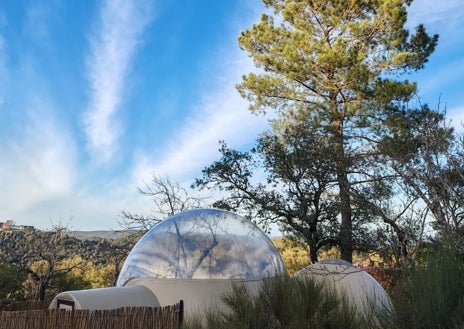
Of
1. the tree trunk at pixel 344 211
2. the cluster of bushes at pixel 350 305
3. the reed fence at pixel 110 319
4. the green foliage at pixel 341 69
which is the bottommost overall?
the reed fence at pixel 110 319

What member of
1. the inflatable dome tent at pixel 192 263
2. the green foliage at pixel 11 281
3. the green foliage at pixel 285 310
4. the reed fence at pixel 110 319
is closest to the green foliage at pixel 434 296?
the green foliage at pixel 285 310

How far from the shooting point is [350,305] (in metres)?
5.07

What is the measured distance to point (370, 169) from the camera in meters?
16.0

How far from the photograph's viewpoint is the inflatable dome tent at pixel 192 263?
321 inches

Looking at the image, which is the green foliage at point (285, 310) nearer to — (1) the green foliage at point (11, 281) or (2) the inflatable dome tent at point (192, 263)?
(2) the inflatable dome tent at point (192, 263)

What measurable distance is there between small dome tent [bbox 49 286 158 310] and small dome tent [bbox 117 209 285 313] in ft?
0.72

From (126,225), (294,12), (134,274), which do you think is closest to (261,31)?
(294,12)

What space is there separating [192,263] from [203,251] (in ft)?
0.89

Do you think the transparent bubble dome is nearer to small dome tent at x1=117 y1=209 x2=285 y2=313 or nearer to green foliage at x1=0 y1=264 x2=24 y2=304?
small dome tent at x1=117 y1=209 x2=285 y2=313

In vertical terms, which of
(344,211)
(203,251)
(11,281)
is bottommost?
(11,281)

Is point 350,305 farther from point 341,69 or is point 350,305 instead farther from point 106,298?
point 341,69

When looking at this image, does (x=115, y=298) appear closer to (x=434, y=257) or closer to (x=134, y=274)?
(x=134, y=274)

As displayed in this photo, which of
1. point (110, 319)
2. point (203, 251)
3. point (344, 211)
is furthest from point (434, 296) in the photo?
point (344, 211)

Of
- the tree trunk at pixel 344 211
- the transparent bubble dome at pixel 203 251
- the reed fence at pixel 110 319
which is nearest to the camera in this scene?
the reed fence at pixel 110 319
